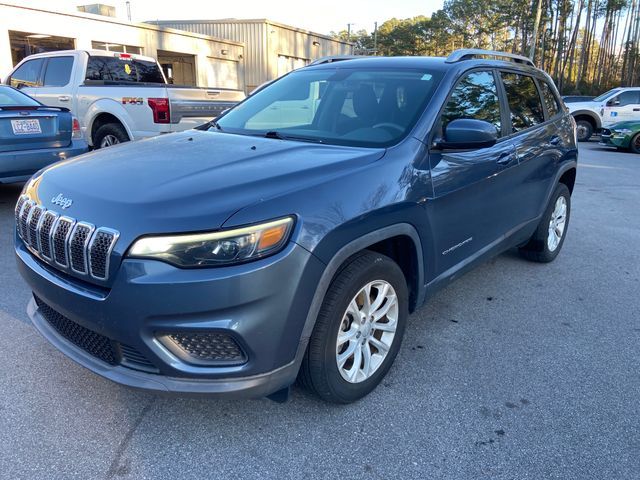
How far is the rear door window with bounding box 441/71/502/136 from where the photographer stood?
3238 millimetres

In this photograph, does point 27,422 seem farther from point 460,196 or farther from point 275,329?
point 460,196

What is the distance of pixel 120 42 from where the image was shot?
18.9m

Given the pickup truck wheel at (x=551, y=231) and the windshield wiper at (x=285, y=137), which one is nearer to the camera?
the windshield wiper at (x=285, y=137)

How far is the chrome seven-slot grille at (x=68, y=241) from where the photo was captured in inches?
82.8

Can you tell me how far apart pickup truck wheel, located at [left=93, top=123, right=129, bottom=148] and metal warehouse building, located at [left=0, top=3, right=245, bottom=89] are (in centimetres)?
949

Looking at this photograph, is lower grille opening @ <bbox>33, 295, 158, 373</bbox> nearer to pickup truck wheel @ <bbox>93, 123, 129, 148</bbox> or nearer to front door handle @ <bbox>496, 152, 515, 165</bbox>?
front door handle @ <bbox>496, 152, 515, 165</bbox>

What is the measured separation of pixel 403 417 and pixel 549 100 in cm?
349

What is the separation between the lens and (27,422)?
249cm

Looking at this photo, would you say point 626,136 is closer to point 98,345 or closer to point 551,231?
point 551,231

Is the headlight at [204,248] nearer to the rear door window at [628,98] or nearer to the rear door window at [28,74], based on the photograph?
the rear door window at [28,74]

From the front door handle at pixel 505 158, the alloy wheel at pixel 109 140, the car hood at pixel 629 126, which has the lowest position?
the car hood at pixel 629 126

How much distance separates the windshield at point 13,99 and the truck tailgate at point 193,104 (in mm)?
1833

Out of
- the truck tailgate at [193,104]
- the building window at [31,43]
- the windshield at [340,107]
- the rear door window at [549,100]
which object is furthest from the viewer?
the building window at [31,43]

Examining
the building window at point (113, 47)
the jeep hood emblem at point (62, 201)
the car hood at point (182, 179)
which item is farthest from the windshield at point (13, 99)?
the building window at point (113, 47)
